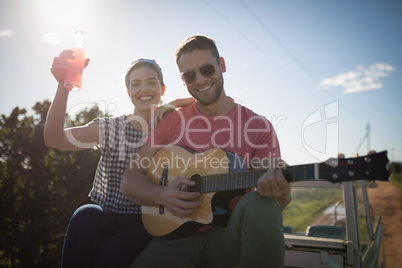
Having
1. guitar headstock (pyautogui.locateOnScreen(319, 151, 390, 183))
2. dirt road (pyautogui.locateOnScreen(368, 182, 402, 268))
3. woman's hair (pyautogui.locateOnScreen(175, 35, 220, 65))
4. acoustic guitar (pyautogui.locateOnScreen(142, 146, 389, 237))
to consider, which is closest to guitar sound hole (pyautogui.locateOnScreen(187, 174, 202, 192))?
acoustic guitar (pyautogui.locateOnScreen(142, 146, 389, 237))

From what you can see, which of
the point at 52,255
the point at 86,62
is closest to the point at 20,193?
the point at 52,255

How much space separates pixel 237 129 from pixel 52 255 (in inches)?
168

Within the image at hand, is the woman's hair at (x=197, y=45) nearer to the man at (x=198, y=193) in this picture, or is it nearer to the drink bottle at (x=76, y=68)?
the man at (x=198, y=193)

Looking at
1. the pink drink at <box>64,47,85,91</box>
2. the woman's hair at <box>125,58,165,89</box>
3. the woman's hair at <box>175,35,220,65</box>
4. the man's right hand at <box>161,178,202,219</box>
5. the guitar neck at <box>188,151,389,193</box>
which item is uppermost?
the woman's hair at <box>175,35,220,65</box>

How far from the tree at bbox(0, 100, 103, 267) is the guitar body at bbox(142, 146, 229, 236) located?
3146mm

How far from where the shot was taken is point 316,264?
2.60 m

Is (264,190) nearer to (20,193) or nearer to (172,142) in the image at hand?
(172,142)

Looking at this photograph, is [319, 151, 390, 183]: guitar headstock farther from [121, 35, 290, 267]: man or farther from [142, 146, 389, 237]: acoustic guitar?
[121, 35, 290, 267]: man

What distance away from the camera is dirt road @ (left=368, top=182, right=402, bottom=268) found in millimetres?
8117

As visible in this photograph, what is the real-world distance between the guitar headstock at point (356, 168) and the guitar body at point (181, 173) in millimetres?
660

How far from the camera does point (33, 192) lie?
4.75m

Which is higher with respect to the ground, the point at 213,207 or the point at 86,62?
the point at 86,62

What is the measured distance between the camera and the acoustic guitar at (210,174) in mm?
1502

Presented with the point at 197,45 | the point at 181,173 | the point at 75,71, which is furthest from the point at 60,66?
the point at 181,173
